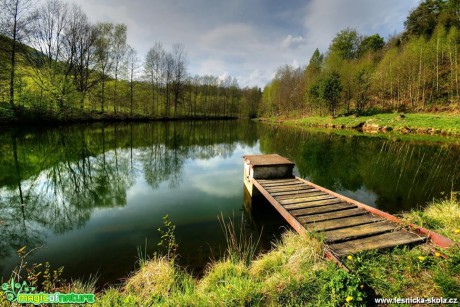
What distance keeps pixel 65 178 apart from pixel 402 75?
4343 centimetres

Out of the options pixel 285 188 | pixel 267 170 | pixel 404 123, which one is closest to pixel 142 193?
pixel 267 170

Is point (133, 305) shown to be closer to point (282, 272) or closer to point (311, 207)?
point (282, 272)

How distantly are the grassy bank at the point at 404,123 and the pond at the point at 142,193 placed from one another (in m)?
9.60

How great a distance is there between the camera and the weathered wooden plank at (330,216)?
15.5ft

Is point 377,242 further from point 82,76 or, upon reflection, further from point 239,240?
point 82,76

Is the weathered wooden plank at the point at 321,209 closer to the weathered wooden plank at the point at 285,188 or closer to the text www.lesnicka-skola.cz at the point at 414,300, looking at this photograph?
the weathered wooden plank at the point at 285,188

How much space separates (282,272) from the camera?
324cm

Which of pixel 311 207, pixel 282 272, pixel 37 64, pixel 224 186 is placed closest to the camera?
pixel 282 272

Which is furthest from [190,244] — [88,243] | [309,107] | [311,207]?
[309,107]

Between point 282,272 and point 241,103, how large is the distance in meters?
72.0

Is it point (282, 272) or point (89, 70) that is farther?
point (89, 70)

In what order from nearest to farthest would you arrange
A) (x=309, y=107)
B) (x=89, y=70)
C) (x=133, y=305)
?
(x=133, y=305), (x=89, y=70), (x=309, y=107)

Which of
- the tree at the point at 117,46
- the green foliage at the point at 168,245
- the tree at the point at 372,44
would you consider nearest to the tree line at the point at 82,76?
the tree at the point at 117,46

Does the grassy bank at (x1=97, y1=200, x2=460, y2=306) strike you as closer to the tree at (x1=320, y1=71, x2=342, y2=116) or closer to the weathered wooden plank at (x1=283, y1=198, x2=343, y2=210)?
the weathered wooden plank at (x1=283, y1=198, x2=343, y2=210)
